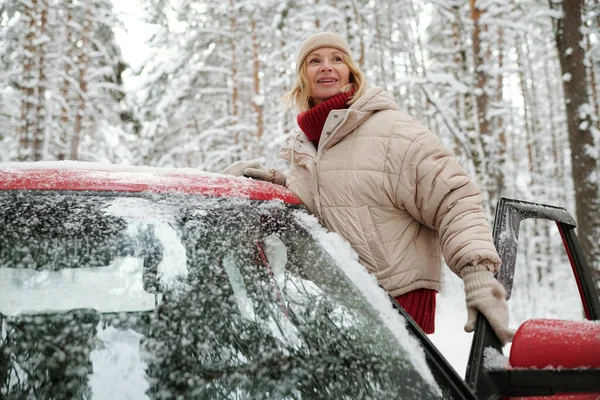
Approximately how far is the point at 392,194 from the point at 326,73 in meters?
0.86

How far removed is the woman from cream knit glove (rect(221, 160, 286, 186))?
0.60 feet

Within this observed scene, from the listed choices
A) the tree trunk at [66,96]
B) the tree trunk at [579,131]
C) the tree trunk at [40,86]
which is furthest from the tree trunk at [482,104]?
the tree trunk at [66,96]

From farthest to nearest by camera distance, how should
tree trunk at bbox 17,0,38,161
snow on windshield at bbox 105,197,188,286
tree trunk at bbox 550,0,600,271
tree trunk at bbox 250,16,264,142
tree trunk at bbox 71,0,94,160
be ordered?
tree trunk at bbox 71,0,94,160 → tree trunk at bbox 250,16,264,142 → tree trunk at bbox 17,0,38,161 → tree trunk at bbox 550,0,600,271 → snow on windshield at bbox 105,197,188,286

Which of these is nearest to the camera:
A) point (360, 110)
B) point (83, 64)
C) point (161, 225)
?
point (161, 225)

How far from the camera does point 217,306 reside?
139 cm

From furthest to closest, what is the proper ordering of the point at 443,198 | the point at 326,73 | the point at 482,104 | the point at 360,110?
the point at 482,104
the point at 326,73
the point at 360,110
the point at 443,198

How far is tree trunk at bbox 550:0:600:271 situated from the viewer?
7.34m

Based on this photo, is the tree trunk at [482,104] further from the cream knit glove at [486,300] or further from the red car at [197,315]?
the red car at [197,315]

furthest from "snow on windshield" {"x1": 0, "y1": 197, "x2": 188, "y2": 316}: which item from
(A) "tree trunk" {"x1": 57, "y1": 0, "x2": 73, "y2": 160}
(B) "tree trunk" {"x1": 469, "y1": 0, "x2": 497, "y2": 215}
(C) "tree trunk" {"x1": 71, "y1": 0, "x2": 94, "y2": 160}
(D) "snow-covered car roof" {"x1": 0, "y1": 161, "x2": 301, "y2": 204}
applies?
(C) "tree trunk" {"x1": 71, "y1": 0, "x2": 94, "y2": 160}

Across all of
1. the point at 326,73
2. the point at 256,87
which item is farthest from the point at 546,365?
the point at 256,87

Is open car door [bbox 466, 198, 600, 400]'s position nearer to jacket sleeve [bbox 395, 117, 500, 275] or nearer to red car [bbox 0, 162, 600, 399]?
red car [bbox 0, 162, 600, 399]

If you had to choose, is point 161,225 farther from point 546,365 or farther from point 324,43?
point 324,43

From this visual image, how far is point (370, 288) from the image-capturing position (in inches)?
63.4

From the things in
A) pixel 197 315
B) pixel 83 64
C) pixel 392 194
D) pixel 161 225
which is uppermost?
pixel 161 225
